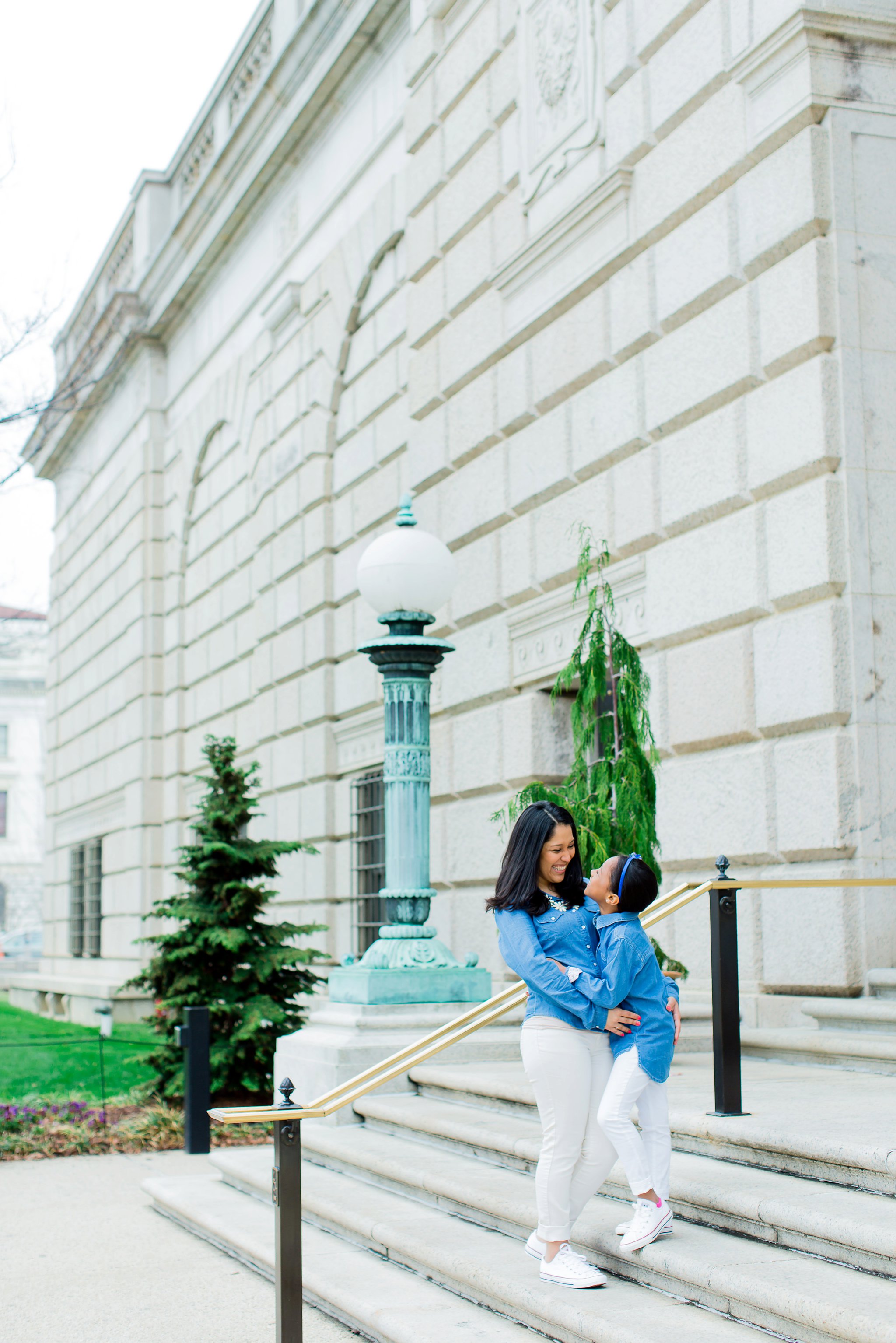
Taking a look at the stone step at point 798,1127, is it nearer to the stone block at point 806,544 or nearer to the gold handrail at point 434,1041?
the gold handrail at point 434,1041

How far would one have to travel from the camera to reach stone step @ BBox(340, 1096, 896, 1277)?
4.32m

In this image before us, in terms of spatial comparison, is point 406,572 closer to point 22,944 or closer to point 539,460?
point 539,460

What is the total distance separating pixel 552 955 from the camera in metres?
4.82

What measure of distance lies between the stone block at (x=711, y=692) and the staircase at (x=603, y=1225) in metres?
→ 2.08

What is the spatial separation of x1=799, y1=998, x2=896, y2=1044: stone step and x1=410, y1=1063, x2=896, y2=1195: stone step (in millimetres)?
413

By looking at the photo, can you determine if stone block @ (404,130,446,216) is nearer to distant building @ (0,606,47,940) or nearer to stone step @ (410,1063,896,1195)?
stone step @ (410,1063,896,1195)

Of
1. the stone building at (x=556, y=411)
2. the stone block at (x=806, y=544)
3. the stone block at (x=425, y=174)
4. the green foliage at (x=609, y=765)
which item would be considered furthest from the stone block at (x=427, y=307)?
the stone block at (x=806, y=544)

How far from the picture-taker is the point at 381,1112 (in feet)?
24.5

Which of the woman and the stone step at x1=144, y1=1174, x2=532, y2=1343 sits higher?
the woman

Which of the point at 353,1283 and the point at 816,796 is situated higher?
the point at 816,796

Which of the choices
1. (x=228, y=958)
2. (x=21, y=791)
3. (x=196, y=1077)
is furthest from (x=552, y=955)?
(x=21, y=791)

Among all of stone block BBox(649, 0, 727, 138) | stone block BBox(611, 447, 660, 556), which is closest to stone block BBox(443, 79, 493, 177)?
stone block BBox(649, 0, 727, 138)

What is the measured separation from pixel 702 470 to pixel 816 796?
2.27 metres

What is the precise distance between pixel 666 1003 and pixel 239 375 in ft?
49.9
